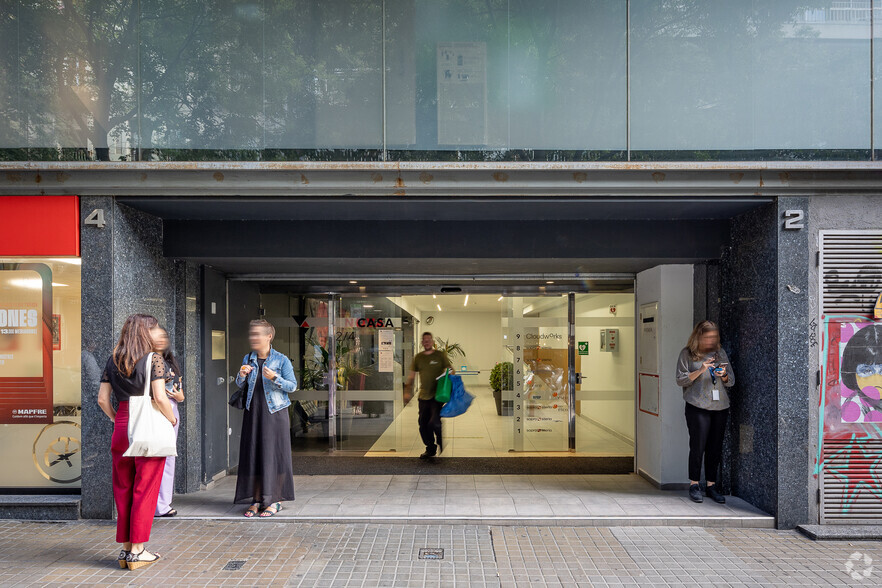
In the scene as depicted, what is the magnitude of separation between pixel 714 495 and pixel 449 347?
3.76 meters

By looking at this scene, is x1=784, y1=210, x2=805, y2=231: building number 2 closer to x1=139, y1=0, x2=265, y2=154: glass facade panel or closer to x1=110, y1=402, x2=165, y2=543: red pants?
x1=139, y1=0, x2=265, y2=154: glass facade panel

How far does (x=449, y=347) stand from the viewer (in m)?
8.20

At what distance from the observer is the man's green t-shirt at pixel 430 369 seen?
790 cm

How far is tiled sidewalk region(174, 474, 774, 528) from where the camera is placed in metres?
5.23

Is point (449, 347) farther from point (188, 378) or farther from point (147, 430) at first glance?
point (147, 430)

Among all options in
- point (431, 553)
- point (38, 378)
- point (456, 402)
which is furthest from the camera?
point (456, 402)

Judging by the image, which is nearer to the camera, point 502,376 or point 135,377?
point 135,377

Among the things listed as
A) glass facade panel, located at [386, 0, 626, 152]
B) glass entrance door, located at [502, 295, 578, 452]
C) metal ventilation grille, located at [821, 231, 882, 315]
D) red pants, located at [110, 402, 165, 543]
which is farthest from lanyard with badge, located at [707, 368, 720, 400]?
red pants, located at [110, 402, 165, 543]

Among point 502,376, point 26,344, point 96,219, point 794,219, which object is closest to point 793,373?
point 794,219

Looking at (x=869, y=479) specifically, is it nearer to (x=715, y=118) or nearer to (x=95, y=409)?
(x=715, y=118)

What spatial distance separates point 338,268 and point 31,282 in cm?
296

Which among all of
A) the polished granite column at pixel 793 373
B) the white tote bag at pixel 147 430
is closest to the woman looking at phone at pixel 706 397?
the polished granite column at pixel 793 373

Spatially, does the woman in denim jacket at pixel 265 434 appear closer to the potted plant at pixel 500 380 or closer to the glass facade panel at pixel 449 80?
the glass facade panel at pixel 449 80

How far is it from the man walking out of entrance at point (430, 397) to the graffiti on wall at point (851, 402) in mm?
4286
